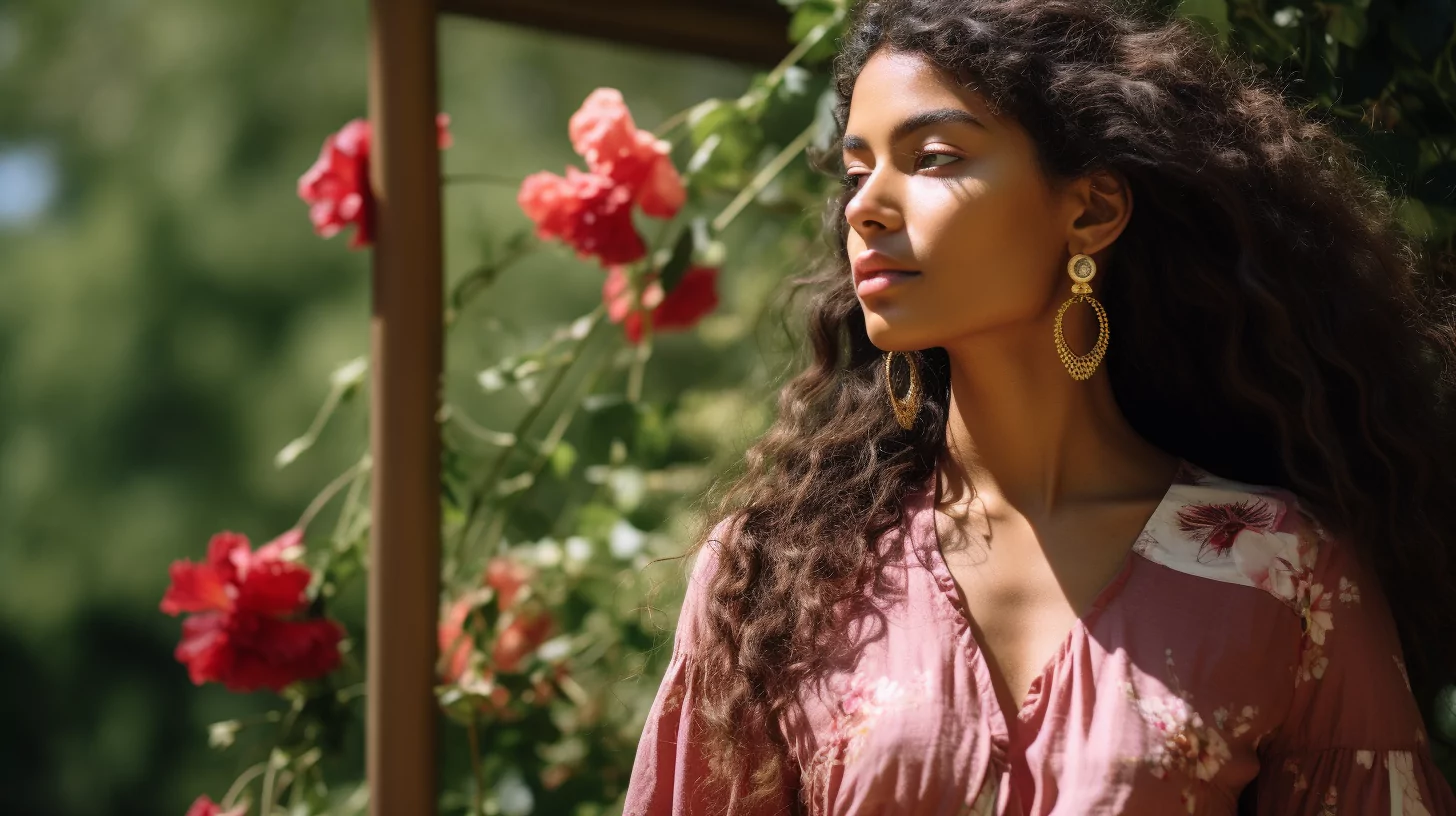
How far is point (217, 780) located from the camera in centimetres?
494

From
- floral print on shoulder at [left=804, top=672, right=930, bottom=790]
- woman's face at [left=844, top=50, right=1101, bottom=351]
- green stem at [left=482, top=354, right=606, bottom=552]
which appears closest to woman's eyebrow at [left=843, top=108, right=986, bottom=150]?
woman's face at [left=844, top=50, right=1101, bottom=351]

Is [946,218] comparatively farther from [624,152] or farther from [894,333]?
[624,152]

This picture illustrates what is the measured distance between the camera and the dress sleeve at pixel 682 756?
137 centimetres

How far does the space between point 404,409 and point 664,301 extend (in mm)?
429

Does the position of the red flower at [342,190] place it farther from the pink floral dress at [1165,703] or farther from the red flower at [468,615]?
the pink floral dress at [1165,703]

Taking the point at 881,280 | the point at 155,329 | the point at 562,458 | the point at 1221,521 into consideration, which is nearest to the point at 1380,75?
the point at 1221,521

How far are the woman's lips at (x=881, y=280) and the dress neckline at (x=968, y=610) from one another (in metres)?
0.26

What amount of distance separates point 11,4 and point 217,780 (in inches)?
110

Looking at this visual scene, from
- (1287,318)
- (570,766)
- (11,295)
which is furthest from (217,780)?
(1287,318)

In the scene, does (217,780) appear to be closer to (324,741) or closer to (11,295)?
(11,295)

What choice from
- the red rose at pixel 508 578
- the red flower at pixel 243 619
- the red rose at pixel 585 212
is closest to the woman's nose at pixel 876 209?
the red rose at pixel 585 212

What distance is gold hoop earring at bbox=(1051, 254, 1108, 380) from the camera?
1.32m

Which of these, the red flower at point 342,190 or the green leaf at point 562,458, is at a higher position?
the red flower at point 342,190

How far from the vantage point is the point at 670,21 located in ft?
7.45
